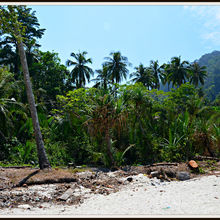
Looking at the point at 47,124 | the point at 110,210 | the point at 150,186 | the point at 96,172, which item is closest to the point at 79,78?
the point at 47,124

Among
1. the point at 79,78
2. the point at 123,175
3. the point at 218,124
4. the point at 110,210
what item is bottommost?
the point at 123,175

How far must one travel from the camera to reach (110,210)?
14.3ft

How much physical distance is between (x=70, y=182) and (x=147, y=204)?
3304 mm

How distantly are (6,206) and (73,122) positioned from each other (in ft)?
25.1

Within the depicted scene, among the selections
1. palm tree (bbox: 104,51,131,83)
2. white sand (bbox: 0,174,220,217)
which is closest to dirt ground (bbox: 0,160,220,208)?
white sand (bbox: 0,174,220,217)

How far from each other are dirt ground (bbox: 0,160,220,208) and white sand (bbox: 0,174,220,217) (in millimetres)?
431

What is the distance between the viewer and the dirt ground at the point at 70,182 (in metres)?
5.37

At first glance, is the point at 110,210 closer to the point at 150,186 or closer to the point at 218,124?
the point at 150,186

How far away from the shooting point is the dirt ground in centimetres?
537

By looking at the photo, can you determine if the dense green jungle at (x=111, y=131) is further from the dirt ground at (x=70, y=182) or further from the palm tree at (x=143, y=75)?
the palm tree at (x=143, y=75)

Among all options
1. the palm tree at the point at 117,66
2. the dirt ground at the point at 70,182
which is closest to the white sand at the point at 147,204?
the dirt ground at the point at 70,182

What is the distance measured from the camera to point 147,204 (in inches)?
183

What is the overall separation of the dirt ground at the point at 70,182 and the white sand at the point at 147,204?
17.0 inches

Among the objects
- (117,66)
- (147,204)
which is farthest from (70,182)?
(117,66)
